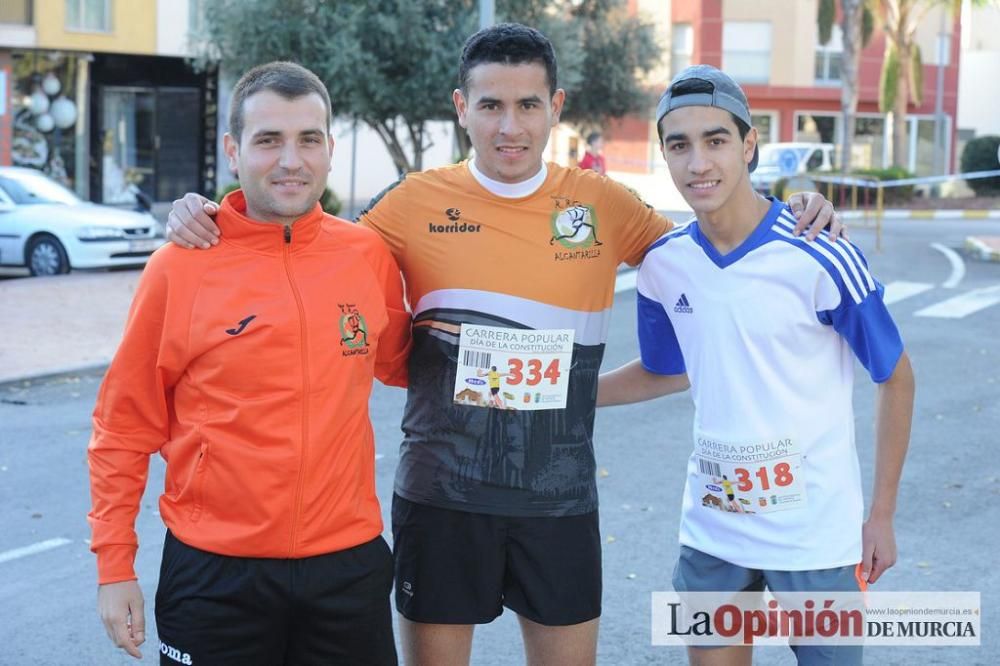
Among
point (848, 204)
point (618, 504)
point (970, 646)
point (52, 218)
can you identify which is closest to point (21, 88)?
point (52, 218)

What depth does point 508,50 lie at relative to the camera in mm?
3742

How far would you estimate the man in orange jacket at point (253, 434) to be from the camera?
3217 mm

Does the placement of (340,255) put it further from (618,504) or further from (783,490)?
(618,504)

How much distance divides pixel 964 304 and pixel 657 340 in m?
12.9

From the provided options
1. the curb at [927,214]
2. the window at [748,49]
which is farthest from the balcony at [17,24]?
the window at [748,49]

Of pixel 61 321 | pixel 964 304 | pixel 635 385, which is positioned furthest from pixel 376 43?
pixel 635 385

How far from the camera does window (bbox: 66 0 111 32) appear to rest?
30.3m

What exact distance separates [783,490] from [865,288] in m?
0.57

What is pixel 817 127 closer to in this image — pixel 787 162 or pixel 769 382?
pixel 787 162

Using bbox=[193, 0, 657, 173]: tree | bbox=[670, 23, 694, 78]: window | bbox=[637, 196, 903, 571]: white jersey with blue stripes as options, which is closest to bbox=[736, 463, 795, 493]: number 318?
bbox=[637, 196, 903, 571]: white jersey with blue stripes

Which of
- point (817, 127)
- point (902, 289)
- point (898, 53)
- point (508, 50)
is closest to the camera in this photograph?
point (508, 50)

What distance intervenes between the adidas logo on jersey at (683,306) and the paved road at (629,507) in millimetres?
2138

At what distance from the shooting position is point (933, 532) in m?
6.98

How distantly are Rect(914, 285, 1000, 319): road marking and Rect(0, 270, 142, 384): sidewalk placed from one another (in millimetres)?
8971
